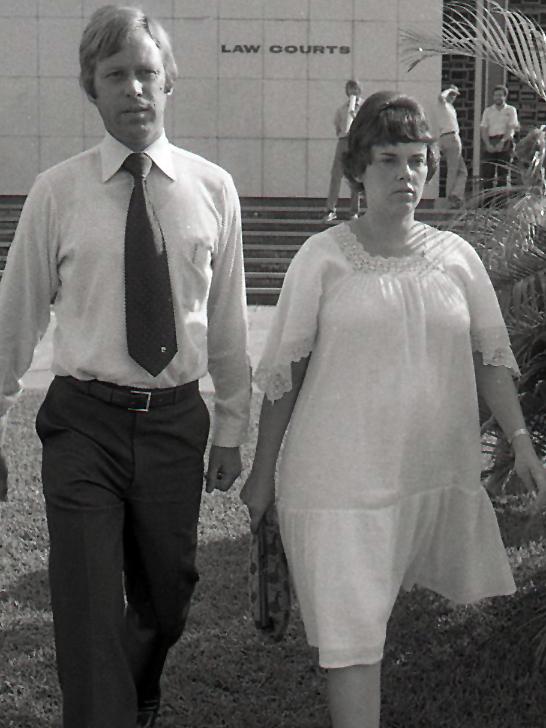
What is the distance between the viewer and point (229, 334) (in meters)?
3.41

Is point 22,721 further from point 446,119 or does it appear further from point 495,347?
point 446,119

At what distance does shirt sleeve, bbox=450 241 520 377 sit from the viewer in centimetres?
328

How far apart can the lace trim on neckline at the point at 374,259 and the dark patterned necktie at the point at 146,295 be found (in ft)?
1.53

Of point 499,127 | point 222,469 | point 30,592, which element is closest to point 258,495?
point 222,469

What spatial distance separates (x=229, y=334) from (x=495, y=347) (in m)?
0.71

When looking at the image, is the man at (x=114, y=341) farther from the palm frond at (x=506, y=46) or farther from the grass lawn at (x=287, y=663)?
the palm frond at (x=506, y=46)

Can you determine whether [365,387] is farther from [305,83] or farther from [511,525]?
[305,83]

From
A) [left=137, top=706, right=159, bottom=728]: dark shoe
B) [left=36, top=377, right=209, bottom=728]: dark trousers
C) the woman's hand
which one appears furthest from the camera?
[left=137, top=706, right=159, bottom=728]: dark shoe

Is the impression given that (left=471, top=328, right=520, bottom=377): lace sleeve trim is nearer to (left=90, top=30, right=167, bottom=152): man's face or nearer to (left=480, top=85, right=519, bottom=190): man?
(left=90, top=30, right=167, bottom=152): man's face

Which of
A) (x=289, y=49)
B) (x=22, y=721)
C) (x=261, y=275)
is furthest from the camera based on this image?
(x=289, y=49)

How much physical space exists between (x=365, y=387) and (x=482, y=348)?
1.27 ft

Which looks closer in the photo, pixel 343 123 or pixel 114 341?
pixel 114 341

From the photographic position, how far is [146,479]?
10.3 ft

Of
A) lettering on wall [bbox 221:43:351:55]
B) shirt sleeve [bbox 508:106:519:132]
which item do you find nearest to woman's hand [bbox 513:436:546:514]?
shirt sleeve [bbox 508:106:519:132]
